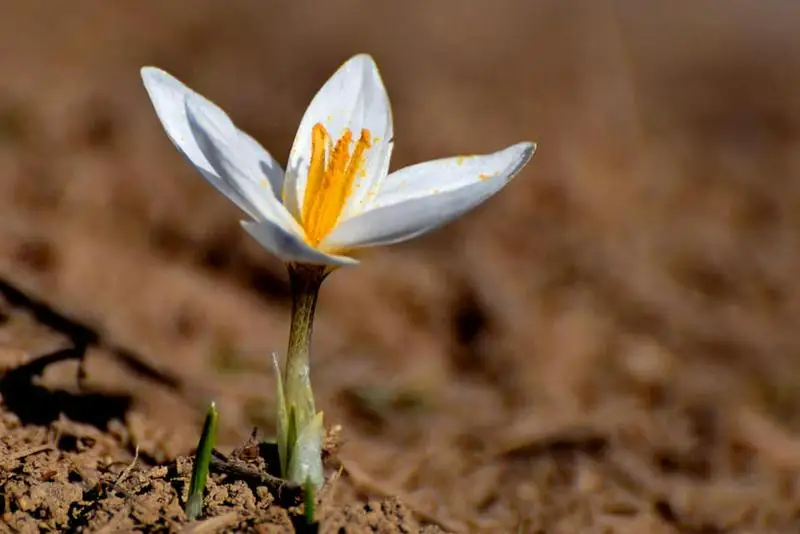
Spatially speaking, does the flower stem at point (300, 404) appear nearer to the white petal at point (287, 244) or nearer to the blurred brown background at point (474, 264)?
the white petal at point (287, 244)

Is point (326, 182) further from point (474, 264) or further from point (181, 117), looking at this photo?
point (474, 264)

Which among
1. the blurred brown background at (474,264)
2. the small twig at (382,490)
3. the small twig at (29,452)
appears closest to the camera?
the small twig at (29,452)

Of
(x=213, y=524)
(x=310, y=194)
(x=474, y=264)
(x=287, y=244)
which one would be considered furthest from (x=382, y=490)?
(x=474, y=264)

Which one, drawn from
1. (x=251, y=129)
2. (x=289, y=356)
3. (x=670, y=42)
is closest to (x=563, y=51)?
(x=670, y=42)

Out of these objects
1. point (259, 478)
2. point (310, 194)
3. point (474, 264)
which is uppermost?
point (474, 264)

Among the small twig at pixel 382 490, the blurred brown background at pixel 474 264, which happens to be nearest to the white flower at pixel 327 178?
the small twig at pixel 382 490

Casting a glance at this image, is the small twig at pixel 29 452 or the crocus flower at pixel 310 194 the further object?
the small twig at pixel 29 452
